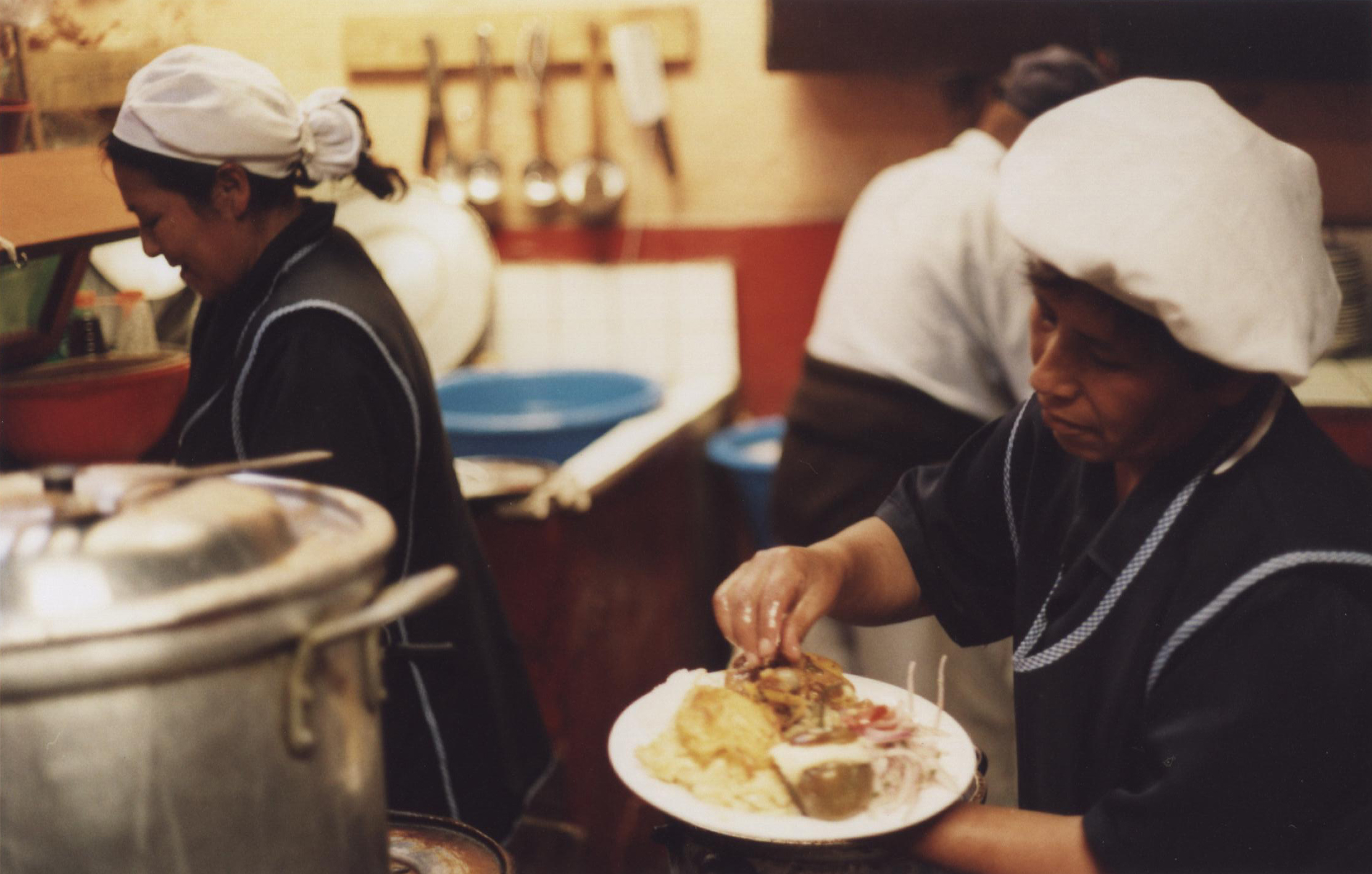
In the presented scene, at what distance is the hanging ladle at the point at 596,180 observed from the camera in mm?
3701

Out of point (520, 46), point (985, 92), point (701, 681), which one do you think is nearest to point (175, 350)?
point (701, 681)

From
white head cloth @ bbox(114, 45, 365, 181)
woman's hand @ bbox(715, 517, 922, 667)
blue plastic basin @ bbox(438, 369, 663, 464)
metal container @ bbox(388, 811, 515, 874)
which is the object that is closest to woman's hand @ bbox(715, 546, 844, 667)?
woman's hand @ bbox(715, 517, 922, 667)

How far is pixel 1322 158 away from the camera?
350 cm

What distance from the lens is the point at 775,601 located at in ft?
4.62

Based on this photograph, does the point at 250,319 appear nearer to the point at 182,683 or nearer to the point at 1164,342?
the point at 182,683

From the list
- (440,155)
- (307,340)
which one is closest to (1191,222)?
(307,340)

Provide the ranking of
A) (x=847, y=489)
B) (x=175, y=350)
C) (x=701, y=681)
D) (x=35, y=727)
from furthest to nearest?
(x=847, y=489)
(x=175, y=350)
(x=701, y=681)
(x=35, y=727)

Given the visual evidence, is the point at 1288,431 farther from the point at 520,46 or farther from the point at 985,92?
the point at 520,46

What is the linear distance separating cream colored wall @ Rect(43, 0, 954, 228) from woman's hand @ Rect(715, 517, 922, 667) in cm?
231

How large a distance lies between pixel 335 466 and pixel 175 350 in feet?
1.80

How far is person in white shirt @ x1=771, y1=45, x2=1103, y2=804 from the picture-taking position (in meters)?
2.56

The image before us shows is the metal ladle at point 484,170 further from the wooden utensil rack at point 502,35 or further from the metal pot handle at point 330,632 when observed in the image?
the metal pot handle at point 330,632

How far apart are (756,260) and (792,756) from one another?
9.08ft

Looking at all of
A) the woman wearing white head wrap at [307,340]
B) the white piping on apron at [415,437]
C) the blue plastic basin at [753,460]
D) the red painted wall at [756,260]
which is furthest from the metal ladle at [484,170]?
the white piping on apron at [415,437]
